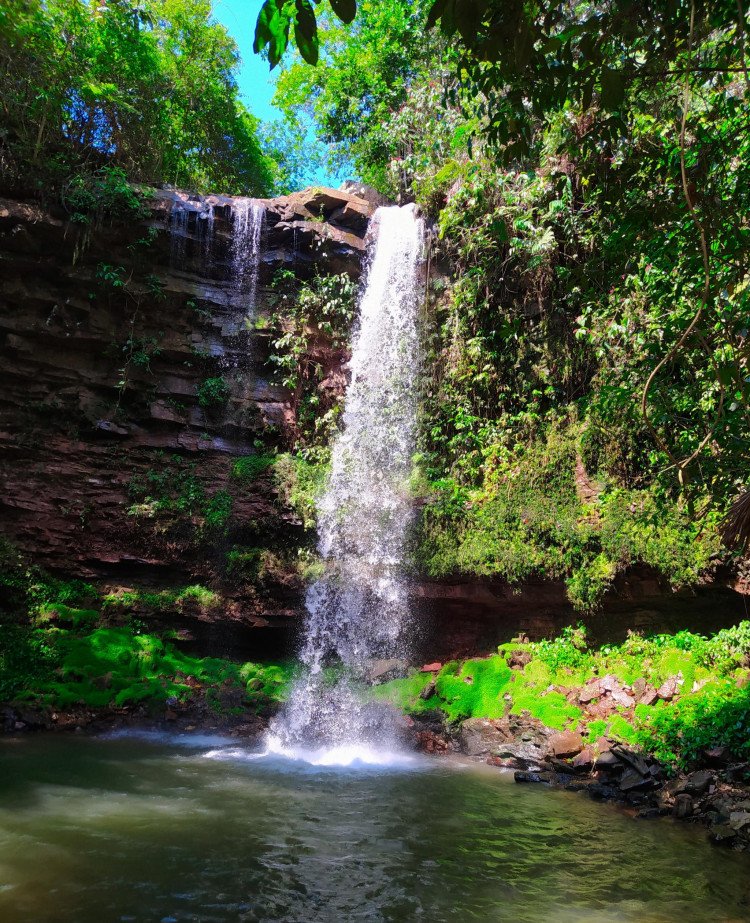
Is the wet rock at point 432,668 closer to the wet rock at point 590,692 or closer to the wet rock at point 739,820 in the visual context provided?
the wet rock at point 590,692

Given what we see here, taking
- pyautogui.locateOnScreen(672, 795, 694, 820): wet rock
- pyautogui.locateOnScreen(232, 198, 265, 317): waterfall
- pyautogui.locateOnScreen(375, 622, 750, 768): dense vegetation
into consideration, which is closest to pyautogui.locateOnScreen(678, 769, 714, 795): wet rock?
pyautogui.locateOnScreen(672, 795, 694, 820): wet rock

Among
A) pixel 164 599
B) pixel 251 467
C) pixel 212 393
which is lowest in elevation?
pixel 164 599

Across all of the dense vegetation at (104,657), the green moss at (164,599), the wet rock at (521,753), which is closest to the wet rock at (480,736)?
the wet rock at (521,753)

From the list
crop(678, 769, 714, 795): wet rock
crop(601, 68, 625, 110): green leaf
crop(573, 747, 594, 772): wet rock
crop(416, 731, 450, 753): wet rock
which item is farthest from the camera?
crop(416, 731, 450, 753): wet rock

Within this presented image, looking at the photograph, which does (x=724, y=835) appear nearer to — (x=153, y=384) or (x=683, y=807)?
(x=683, y=807)

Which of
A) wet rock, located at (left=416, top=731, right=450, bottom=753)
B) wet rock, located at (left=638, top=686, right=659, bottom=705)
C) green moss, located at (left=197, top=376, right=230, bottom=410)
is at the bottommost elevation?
wet rock, located at (left=416, top=731, right=450, bottom=753)

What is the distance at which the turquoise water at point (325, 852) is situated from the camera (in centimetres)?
382

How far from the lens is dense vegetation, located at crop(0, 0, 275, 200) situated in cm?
1211

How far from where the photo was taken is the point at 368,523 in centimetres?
1200

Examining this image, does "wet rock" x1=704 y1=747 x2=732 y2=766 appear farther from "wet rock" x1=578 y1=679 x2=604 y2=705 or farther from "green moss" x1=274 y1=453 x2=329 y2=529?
"green moss" x1=274 y1=453 x2=329 y2=529

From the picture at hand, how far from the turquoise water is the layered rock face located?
5.19 meters

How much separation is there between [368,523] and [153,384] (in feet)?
17.5

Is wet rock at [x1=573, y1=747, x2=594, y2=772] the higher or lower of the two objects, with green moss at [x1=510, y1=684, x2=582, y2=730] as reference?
lower

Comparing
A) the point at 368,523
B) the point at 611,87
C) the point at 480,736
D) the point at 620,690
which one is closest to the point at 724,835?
the point at 620,690
